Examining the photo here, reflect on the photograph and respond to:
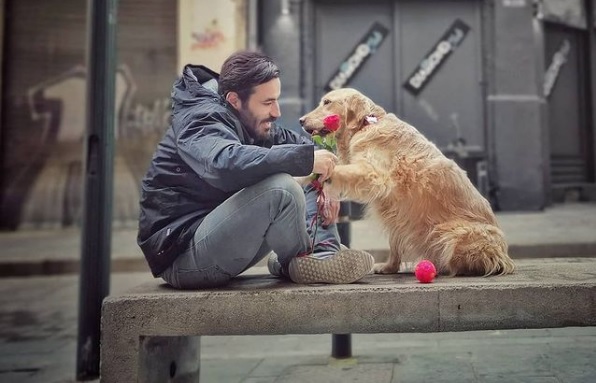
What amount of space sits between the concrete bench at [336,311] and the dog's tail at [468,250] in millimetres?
200

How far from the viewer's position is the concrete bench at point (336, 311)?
2.11 m

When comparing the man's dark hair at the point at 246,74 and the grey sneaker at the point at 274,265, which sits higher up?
the man's dark hair at the point at 246,74

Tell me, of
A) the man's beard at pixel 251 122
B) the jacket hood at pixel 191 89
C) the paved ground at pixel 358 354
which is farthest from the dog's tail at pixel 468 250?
the jacket hood at pixel 191 89

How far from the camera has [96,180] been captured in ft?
11.5

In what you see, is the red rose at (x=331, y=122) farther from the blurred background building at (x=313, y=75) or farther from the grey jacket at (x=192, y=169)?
the blurred background building at (x=313, y=75)

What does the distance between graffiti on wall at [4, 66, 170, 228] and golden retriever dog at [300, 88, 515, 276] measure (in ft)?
26.7

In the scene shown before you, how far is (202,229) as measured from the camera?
221cm

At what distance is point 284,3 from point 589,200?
21.5 ft

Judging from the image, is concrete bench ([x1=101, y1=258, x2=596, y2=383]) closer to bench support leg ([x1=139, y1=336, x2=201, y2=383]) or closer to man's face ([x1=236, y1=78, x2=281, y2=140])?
bench support leg ([x1=139, y1=336, x2=201, y2=383])

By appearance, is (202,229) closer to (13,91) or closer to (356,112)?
(356,112)

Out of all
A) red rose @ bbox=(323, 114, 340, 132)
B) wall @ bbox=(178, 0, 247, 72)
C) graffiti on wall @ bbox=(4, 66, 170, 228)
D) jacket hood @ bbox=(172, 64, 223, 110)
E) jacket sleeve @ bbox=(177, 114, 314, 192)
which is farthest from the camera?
graffiti on wall @ bbox=(4, 66, 170, 228)

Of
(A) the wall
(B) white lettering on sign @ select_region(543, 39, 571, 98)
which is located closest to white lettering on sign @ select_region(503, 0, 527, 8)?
(B) white lettering on sign @ select_region(543, 39, 571, 98)

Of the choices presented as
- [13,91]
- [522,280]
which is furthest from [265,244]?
[13,91]

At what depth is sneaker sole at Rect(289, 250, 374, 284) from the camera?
7.59 ft
